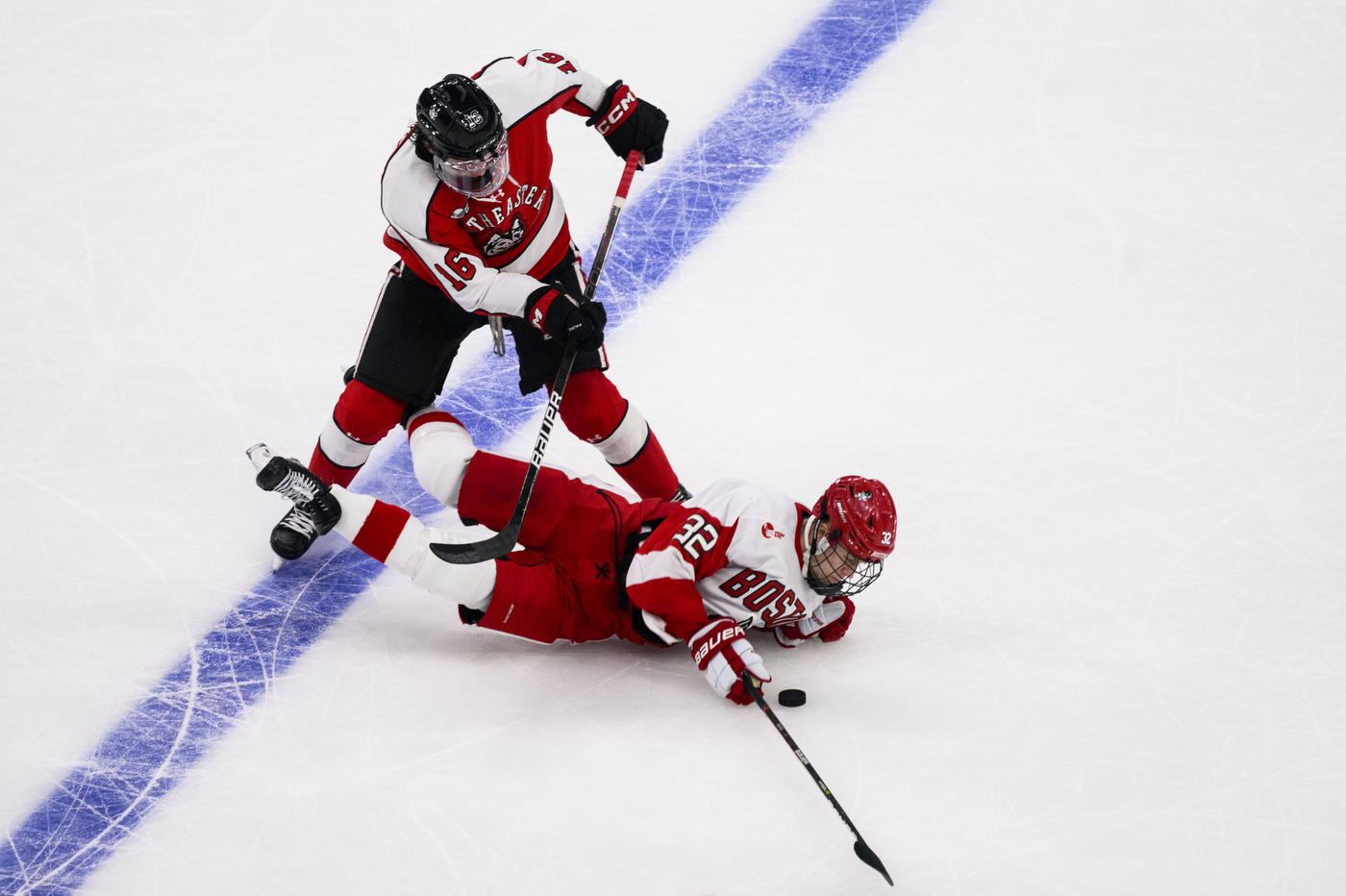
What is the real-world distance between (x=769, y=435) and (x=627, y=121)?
97 centimetres

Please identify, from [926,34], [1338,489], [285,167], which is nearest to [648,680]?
[1338,489]

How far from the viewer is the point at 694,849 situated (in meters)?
2.26

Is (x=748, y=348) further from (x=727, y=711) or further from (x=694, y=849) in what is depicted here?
(x=694, y=849)

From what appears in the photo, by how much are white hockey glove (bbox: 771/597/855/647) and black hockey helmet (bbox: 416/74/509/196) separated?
1248 millimetres

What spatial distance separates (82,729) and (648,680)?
1.23m

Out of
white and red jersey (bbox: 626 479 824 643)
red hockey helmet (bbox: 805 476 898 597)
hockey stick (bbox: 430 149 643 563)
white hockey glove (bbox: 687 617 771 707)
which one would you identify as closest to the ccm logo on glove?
hockey stick (bbox: 430 149 643 563)

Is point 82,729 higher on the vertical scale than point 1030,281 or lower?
lower

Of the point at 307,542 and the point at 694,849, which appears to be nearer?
the point at 694,849

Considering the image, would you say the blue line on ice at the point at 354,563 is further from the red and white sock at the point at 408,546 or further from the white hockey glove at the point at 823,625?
the white hockey glove at the point at 823,625

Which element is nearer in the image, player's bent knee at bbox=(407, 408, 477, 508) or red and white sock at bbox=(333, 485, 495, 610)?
red and white sock at bbox=(333, 485, 495, 610)

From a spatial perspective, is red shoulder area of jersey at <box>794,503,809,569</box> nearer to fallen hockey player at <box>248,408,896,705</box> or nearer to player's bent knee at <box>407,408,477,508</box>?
fallen hockey player at <box>248,408,896,705</box>

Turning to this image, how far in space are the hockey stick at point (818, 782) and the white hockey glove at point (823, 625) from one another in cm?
24

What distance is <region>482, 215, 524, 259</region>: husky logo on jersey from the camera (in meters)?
2.72

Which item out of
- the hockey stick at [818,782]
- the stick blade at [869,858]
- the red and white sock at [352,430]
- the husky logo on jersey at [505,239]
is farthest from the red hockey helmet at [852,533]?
the red and white sock at [352,430]
